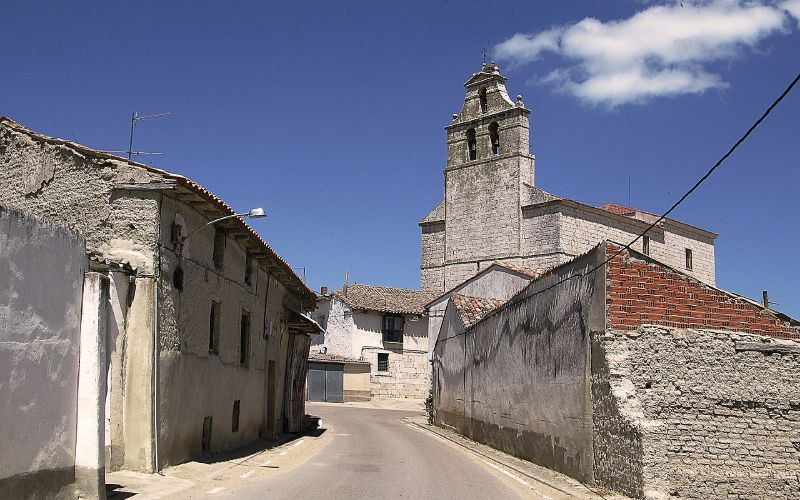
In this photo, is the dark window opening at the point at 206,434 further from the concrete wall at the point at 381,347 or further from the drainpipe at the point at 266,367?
the concrete wall at the point at 381,347

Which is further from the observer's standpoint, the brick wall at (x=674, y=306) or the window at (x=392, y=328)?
the window at (x=392, y=328)

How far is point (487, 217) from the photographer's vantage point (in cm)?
4678

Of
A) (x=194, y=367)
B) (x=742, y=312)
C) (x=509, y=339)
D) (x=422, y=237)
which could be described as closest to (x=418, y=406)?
(x=422, y=237)

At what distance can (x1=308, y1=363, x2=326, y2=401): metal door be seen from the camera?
47.8 metres

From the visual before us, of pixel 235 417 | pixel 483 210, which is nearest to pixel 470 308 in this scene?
pixel 235 417

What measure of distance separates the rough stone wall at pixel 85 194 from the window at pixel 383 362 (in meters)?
37.8

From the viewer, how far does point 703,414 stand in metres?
10.8

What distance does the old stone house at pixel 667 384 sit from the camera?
1063 cm

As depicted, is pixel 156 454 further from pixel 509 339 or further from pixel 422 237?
pixel 422 237

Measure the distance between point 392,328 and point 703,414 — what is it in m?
40.9

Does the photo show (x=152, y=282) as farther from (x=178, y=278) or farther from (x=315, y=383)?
(x=315, y=383)

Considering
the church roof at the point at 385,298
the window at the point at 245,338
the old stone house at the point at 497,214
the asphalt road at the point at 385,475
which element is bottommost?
the asphalt road at the point at 385,475

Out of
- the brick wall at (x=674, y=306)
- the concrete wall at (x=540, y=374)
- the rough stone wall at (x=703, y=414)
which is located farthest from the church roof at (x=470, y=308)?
the rough stone wall at (x=703, y=414)

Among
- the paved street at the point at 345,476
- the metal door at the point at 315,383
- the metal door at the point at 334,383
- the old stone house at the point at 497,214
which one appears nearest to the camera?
the paved street at the point at 345,476
